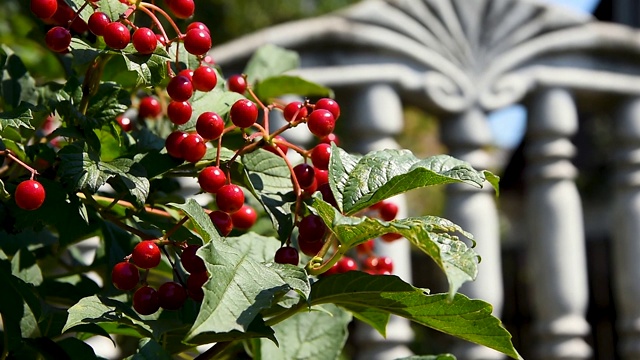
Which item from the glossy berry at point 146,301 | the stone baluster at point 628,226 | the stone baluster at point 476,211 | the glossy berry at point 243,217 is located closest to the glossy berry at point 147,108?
the glossy berry at point 243,217

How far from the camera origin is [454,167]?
1.89 ft

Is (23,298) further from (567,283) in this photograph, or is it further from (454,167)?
(567,283)

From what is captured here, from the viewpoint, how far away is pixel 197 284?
58 centimetres

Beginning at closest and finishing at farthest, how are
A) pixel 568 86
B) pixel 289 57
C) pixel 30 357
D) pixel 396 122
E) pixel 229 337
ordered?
pixel 229 337 < pixel 30 357 < pixel 289 57 < pixel 396 122 < pixel 568 86

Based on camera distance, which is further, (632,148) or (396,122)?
(632,148)

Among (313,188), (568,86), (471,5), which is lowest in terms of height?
(313,188)

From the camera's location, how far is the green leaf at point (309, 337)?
0.81 meters

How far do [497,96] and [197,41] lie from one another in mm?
1285

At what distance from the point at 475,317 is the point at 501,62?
1.32 metres

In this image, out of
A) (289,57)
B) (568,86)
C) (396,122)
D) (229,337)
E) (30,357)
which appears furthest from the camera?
(568,86)

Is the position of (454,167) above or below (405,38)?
below

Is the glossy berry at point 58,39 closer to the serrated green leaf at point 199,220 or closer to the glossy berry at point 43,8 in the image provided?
the glossy berry at point 43,8

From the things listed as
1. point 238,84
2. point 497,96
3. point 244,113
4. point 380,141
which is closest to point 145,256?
point 244,113

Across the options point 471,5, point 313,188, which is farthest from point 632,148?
point 313,188
